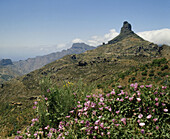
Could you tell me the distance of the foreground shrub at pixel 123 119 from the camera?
3061 millimetres

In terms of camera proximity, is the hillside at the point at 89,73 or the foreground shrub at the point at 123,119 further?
the hillside at the point at 89,73

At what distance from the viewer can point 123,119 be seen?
3.22 metres

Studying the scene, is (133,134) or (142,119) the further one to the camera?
(142,119)

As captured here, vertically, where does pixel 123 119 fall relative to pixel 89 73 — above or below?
above

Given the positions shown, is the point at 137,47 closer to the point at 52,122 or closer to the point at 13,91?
the point at 13,91

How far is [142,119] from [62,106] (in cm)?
253

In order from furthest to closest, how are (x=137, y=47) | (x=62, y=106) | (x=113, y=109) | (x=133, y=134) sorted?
(x=137, y=47)
(x=62, y=106)
(x=113, y=109)
(x=133, y=134)

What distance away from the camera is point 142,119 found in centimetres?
336

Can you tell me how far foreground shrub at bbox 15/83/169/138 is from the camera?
3061 mm

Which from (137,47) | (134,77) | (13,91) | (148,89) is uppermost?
(137,47)

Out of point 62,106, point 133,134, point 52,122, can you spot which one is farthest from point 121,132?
point 52,122

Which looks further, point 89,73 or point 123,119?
point 89,73

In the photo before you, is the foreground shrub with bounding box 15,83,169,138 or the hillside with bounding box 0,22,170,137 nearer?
the foreground shrub with bounding box 15,83,169,138

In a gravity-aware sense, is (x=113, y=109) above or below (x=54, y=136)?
above
